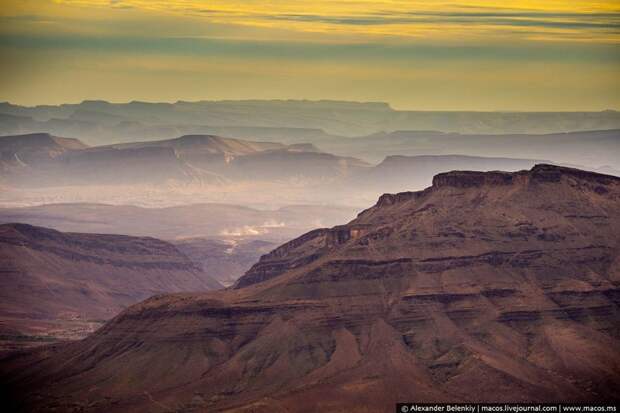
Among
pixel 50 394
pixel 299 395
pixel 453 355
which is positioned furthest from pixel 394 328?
pixel 50 394

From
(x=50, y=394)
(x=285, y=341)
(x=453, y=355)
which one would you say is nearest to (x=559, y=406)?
(x=453, y=355)

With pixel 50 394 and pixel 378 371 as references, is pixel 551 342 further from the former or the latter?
pixel 50 394

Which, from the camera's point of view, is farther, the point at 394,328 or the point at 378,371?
the point at 394,328

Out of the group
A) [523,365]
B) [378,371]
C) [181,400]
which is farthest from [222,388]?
[523,365]

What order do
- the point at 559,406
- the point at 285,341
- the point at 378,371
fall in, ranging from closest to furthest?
the point at 559,406 → the point at 378,371 → the point at 285,341

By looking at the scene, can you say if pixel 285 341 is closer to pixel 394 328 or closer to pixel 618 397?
pixel 394 328

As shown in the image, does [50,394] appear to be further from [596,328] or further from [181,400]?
[596,328]

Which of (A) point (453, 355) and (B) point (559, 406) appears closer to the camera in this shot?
(B) point (559, 406)

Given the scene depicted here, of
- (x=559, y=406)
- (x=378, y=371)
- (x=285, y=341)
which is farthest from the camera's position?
(x=285, y=341)
